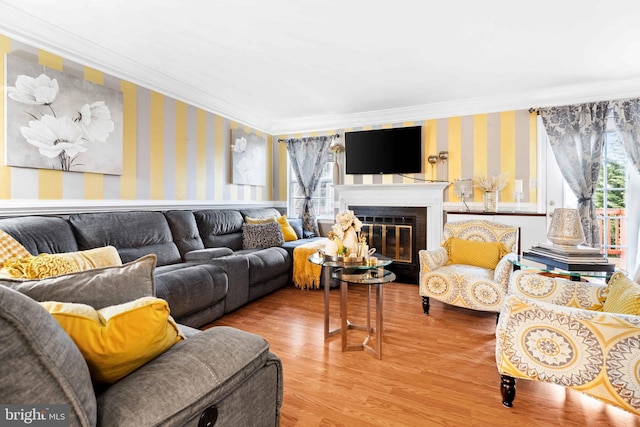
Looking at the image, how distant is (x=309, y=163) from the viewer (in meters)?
5.34

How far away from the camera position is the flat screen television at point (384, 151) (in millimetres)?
4613

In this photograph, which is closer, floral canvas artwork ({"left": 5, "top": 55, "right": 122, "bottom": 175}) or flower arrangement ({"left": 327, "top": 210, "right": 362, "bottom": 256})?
floral canvas artwork ({"left": 5, "top": 55, "right": 122, "bottom": 175})

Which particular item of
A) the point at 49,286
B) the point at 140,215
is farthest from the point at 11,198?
the point at 49,286

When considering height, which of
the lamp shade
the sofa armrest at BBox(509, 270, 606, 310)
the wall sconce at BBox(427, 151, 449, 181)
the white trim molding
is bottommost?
the sofa armrest at BBox(509, 270, 606, 310)

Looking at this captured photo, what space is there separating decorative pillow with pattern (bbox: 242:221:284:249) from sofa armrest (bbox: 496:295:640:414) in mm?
2889

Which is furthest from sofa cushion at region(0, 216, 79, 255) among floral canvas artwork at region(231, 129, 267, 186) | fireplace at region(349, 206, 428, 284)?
fireplace at region(349, 206, 428, 284)

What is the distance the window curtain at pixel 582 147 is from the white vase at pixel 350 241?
3.00 m

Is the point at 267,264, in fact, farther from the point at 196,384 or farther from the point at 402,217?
the point at 196,384

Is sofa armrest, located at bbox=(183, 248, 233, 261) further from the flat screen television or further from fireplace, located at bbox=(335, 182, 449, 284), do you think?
the flat screen television

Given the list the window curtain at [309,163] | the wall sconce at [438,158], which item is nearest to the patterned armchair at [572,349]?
the wall sconce at [438,158]

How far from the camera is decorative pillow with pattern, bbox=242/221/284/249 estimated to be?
159 inches

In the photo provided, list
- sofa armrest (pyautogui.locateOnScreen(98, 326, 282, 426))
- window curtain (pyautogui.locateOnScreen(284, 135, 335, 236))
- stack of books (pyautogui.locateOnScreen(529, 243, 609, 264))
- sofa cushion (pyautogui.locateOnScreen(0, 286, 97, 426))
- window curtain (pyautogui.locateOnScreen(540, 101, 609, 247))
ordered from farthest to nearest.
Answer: window curtain (pyautogui.locateOnScreen(284, 135, 335, 236)), window curtain (pyautogui.locateOnScreen(540, 101, 609, 247)), stack of books (pyautogui.locateOnScreen(529, 243, 609, 264)), sofa armrest (pyautogui.locateOnScreen(98, 326, 282, 426)), sofa cushion (pyautogui.locateOnScreen(0, 286, 97, 426))

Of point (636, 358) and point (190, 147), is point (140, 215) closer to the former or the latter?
point (190, 147)

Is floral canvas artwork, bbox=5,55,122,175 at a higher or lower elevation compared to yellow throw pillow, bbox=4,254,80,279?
higher
